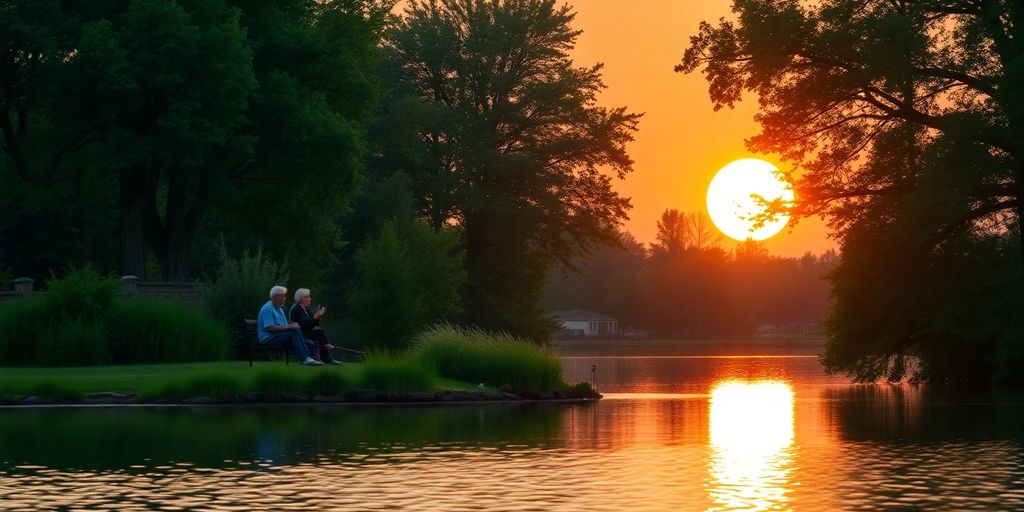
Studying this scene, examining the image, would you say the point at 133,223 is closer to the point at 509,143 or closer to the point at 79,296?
the point at 79,296

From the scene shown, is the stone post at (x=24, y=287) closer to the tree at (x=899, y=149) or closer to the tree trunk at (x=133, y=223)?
the tree trunk at (x=133, y=223)

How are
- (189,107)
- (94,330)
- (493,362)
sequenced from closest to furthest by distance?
(493,362) < (94,330) < (189,107)

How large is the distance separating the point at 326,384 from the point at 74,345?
8.28 m

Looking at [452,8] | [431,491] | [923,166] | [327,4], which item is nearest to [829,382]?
[923,166]

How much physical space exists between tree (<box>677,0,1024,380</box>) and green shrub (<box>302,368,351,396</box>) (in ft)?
63.5

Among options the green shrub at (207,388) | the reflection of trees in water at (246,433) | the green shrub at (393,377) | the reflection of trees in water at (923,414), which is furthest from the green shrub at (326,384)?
the reflection of trees in water at (923,414)

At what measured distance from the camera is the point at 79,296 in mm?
35406

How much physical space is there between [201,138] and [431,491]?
122 ft

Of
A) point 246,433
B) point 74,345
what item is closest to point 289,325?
point 74,345

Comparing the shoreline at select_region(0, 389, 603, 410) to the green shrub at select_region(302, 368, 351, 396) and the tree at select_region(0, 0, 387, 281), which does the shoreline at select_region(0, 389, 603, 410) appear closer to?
the green shrub at select_region(302, 368, 351, 396)

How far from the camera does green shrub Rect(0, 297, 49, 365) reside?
3481 cm

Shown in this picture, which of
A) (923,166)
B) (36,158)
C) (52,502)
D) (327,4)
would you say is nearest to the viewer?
(52,502)

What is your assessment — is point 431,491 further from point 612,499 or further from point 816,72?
point 816,72

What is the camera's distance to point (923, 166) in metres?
43.4
